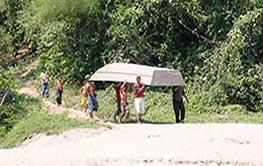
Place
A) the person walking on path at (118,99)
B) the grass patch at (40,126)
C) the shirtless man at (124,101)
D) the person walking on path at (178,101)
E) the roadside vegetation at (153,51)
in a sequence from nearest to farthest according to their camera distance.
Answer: the grass patch at (40,126)
the person walking on path at (178,101)
the shirtless man at (124,101)
the person walking on path at (118,99)
the roadside vegetation at (153,51)

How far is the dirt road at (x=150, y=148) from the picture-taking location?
1433 centimetres

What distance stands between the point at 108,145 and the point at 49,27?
1297 cm

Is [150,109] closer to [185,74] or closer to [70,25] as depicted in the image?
[185,74]

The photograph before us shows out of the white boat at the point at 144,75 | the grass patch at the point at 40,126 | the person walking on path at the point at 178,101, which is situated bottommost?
the grass patch at the point at 40,126

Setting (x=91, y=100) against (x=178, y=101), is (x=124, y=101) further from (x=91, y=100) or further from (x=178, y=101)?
(x=178, y=101)

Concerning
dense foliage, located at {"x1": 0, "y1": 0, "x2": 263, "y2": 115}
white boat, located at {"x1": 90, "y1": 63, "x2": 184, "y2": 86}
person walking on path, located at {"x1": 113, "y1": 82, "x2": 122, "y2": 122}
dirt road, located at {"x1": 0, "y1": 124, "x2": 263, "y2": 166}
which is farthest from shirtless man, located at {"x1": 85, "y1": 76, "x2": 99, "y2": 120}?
dense foliage, located at {"x1": 0, "y1": 0, "x2": 263, "y2": 115}

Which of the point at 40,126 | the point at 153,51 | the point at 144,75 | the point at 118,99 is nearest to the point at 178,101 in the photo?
the point at 144,75

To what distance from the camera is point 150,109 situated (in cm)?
2253

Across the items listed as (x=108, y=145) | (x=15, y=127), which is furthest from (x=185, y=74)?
(x=108, y=145)

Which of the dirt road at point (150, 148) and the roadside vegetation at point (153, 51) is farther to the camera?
the roadside vegetation at point (153, 51)

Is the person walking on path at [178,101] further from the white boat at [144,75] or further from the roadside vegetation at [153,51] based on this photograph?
the roadside vegetation at [153,51]

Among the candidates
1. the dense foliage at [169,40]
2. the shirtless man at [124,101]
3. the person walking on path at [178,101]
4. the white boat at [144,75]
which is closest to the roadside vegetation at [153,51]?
the dense foliage at [169,40]

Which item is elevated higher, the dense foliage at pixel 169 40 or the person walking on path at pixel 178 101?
Answer: the dense foliage at pixel 169 40

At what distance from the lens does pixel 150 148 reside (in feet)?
49.4
